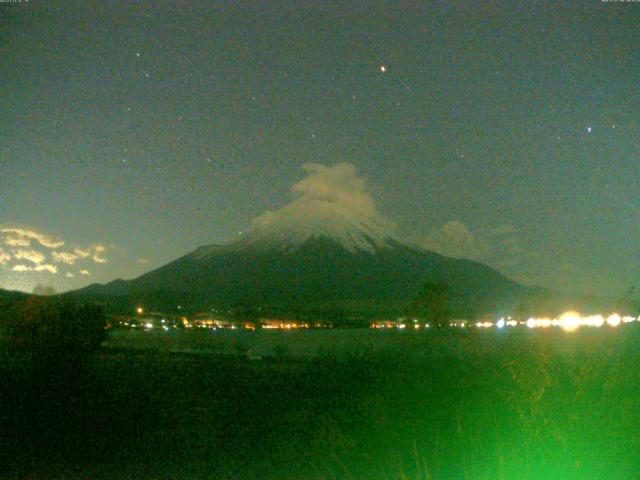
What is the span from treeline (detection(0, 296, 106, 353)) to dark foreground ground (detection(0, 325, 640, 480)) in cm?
114

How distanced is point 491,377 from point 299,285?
260 ft

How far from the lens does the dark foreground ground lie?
10453 millimetres

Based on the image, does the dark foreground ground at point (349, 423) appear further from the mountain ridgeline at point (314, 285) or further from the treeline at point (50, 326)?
the mountain ridgeline at point (314, 285)

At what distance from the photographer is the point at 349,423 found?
15414 mm

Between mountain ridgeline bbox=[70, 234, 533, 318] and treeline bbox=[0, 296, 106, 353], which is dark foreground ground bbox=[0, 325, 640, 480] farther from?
mountain ridgeline bbox=[70, 234, 533, 318]

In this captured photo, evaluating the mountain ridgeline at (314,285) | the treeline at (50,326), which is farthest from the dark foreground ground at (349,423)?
the mountain ridgeline at (314,285)

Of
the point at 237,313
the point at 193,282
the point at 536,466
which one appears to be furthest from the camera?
the point at 193,282

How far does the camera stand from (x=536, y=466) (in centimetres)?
915

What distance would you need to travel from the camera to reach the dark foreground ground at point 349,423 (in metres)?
10.5

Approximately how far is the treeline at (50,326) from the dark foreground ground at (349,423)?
1142mm

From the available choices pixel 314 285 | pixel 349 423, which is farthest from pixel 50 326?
pixel 314 285

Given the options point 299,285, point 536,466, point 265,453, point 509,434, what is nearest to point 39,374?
Answer: point 265,453

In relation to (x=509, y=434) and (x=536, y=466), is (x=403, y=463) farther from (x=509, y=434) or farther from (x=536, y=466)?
(x=536, y=466)

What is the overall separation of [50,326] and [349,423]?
45.5 feet
